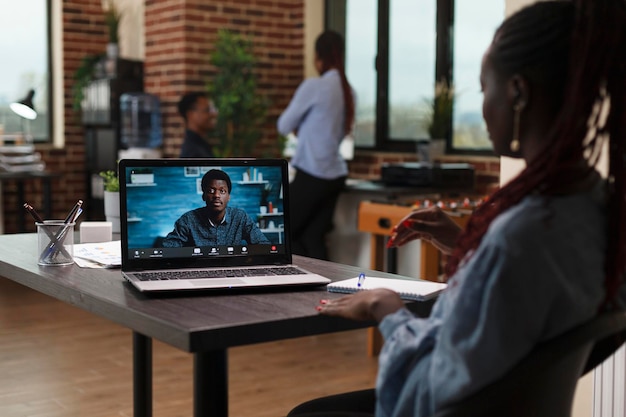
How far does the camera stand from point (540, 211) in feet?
3.93

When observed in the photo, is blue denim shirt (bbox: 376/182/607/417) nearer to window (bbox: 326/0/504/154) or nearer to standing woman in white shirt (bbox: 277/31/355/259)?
standing woman in white shirt (bbox: 277/31/355/259)

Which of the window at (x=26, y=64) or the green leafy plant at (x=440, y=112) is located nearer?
the green leafy plant at (x=440, y=112)

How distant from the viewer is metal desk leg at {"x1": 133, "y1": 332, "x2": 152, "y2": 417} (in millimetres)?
2484

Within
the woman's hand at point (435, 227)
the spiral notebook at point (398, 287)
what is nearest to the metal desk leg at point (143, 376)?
the spiral notebook at point (398, 287)

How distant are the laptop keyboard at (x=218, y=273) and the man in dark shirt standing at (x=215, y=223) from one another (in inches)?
2.8

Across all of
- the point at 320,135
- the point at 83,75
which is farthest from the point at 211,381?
the point at 83,75

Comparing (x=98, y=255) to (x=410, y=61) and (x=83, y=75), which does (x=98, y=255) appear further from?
(x=83, y=75)

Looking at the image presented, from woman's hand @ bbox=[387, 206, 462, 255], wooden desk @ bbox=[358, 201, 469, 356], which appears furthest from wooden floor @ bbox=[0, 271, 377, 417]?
woman's hand @ bbox=[387, 206, 462, 255]

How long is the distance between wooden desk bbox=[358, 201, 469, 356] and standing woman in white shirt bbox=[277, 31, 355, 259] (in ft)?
2.20

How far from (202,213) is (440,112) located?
3.48 metres

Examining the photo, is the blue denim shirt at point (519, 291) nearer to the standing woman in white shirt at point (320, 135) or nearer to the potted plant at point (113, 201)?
the potted plant at point (113, 201)

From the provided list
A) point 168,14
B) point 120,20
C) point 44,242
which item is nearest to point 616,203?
point 44,242

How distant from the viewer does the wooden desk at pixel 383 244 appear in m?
4.14

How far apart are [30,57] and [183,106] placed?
2.02 metres
